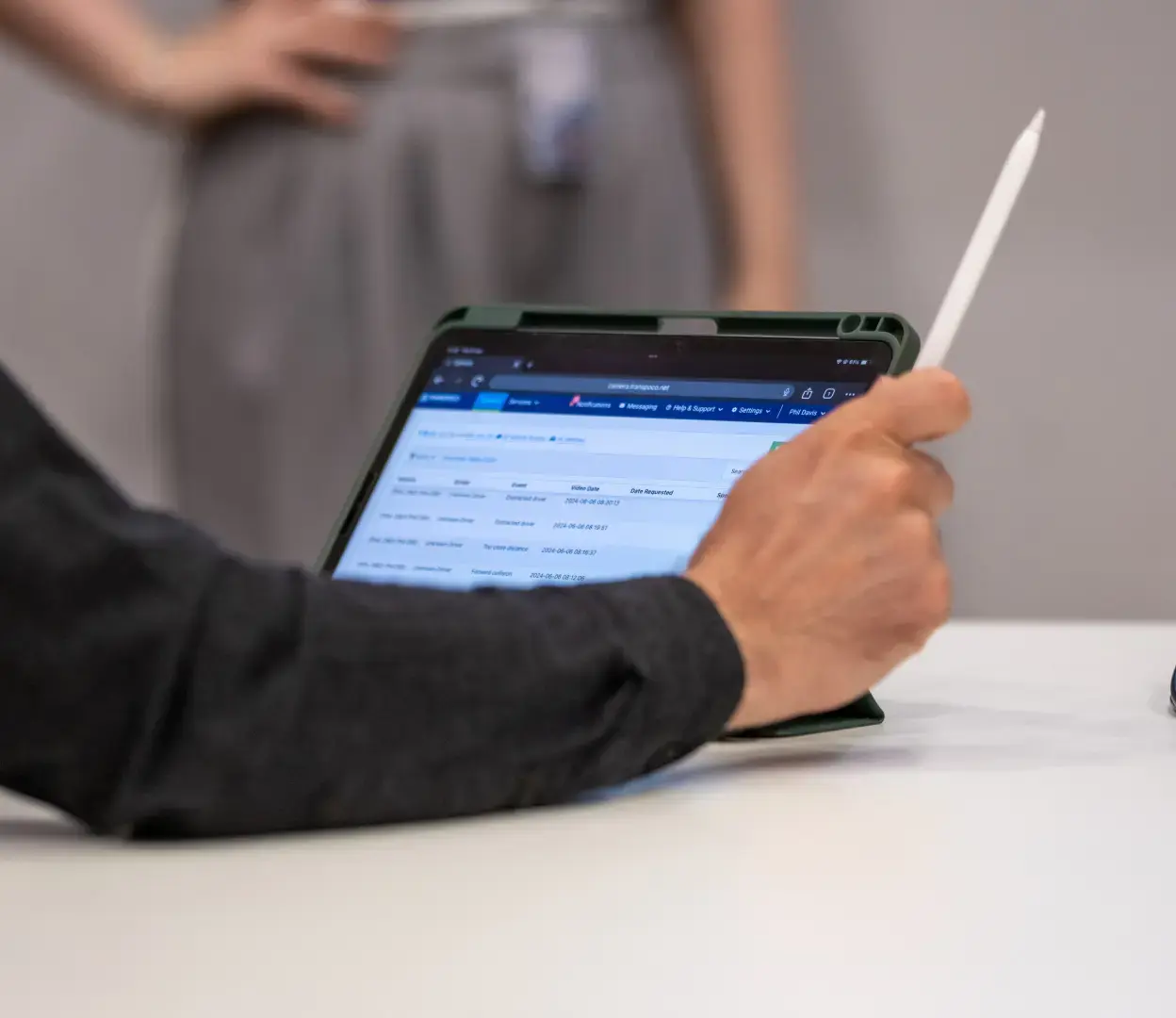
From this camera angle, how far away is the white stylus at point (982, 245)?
0.44 m

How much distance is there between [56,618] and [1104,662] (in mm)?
469

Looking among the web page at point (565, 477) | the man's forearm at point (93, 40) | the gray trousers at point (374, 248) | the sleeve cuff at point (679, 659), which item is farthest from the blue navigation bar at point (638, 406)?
the man's forearm at point (93, 40)

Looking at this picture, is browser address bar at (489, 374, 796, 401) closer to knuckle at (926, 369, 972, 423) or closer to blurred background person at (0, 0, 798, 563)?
knuckle at (926, 369, 972, 423)

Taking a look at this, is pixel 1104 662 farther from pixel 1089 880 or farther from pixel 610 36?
pixel 610 36

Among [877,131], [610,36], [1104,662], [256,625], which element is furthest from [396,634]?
[877,131]

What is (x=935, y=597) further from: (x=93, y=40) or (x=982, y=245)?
(x=93, y=40)

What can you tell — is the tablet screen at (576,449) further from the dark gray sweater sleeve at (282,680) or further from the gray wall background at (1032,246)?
the gray wall background at (1032,246)

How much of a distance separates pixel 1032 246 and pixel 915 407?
2.42 feet

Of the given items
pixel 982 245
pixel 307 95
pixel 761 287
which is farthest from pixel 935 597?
pixel 307 95

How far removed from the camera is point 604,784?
1.29ft

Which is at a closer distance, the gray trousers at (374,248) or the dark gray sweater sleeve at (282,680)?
the dark gray sweater sleeve at (282,680)

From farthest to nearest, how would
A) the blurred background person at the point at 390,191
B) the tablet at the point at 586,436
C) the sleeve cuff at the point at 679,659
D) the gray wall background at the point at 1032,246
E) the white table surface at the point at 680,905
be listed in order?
the gray wall background at the point at 1032,246 → the blurred background person at the point at 390,191 → the tablet at the point at 586,436 → the sleeve cuff at the point at 679,659 → the white table surface at the point at 680,905

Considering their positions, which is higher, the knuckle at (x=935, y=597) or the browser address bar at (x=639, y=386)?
the browser address bar at (x=639, y=386)

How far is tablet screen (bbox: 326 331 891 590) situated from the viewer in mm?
505
